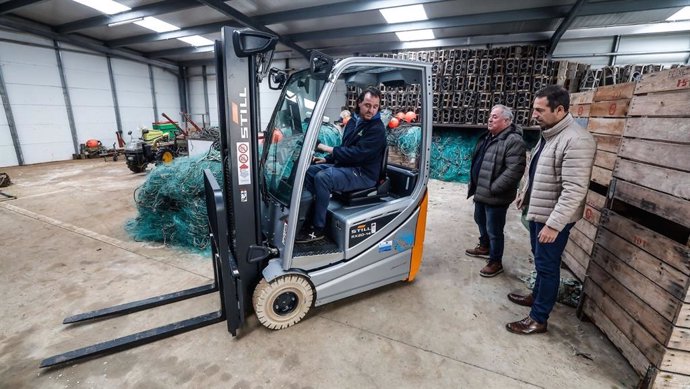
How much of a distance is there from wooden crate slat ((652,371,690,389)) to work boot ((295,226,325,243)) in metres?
2.62

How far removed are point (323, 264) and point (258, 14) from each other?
924 cm

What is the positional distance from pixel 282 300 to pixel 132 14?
10.7 meters

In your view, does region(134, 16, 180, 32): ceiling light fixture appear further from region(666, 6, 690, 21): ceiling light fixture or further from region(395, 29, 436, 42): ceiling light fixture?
region(666, 6, 690, 21): ceiling light fixture

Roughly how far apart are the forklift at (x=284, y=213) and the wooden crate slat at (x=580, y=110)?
2.08m

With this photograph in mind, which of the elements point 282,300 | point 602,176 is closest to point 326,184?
point 282,300

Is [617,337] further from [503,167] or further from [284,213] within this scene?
[284,213]

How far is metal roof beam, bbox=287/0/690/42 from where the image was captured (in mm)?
6805

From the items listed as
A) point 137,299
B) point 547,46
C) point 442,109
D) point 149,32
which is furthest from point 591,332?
point 149,32

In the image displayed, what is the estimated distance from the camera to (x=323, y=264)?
108 inches

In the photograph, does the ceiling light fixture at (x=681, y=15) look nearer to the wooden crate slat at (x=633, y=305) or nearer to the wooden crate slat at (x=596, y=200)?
the wooden crate slat at (x=596, y=200)

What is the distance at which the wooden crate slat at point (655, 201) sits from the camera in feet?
6.27

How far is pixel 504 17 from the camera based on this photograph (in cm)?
805

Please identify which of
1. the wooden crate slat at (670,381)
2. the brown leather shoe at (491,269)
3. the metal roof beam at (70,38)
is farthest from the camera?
the metal roof beam at (70,38)

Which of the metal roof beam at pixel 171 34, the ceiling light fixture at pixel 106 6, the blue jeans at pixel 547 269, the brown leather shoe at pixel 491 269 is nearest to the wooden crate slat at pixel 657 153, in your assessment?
the blue jeans at pixel 547 269
